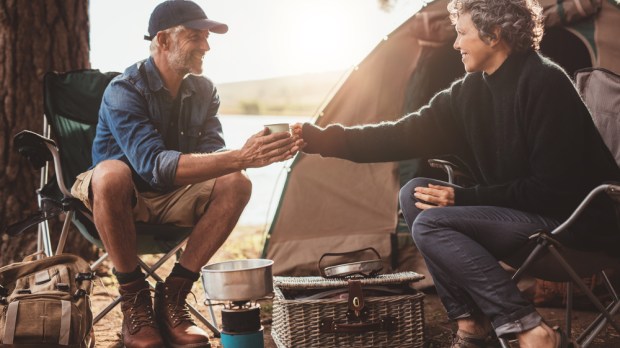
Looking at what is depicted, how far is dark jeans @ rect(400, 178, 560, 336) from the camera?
2.22m

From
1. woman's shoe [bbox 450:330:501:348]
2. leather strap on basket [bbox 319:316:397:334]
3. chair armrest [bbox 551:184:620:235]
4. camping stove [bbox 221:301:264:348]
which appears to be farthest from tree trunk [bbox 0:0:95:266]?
chair armrest [bbox 551:184:620:235]

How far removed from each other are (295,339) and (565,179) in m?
1.15

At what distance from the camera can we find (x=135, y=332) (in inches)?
107

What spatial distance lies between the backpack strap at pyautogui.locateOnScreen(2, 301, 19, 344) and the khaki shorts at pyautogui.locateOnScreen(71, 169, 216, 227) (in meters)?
0.63

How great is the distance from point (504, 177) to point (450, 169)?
0.35 meters

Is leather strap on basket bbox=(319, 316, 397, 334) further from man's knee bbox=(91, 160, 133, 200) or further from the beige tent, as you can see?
the beige tent

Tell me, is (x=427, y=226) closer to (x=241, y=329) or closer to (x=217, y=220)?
(x=241, y=329)

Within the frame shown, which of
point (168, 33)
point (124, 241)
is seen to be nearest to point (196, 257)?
point (124, 241)

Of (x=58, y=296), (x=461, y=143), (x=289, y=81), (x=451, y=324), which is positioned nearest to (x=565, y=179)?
(x=461, y=143)

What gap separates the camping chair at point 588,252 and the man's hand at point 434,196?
29 centimetres

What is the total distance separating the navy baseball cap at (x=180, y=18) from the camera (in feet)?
10.1

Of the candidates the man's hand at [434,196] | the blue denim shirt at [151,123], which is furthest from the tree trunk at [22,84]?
the man's hand at [434,196]

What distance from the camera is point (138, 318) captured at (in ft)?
8.98

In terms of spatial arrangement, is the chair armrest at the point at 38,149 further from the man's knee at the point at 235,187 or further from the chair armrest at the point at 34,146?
the man's knee at the point at 235,187
